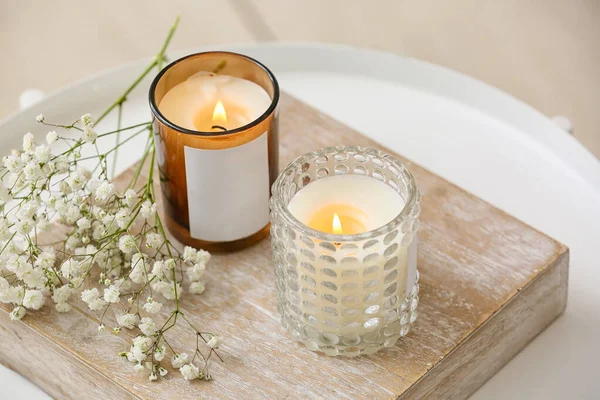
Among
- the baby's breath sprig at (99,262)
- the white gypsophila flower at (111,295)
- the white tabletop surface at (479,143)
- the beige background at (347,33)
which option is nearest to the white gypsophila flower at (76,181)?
the baby's breath sprig at (99,262)

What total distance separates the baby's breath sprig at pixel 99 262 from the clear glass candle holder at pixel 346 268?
3.6 inches

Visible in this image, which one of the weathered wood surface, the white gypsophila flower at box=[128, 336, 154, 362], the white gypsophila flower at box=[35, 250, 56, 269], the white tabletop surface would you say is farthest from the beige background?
the white gypsophila flower at box=[128, 336, 154, 362]

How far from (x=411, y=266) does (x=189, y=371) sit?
0.22 meters

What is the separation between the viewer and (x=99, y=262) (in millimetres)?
883

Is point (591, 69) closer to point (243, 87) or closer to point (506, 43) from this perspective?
point (506, 43)

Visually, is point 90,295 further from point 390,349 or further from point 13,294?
point 390,349

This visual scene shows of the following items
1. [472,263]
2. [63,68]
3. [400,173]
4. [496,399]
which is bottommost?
[63,68]

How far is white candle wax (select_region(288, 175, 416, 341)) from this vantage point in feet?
2.46

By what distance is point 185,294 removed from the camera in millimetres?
882

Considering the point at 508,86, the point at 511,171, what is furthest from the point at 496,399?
the point at 508,86

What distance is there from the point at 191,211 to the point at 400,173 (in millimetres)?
219

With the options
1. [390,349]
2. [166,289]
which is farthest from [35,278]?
[390,349]

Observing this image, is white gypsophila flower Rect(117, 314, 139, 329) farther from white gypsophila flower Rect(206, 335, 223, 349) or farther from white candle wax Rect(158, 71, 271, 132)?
white candle wax Rect(158, 71, 271, 132)

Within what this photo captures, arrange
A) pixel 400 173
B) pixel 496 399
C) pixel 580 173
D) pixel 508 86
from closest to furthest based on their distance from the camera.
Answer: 1. pixel 400 173
2. pixel 496 399
3. pixel 580 173
4. pixel 508 86
